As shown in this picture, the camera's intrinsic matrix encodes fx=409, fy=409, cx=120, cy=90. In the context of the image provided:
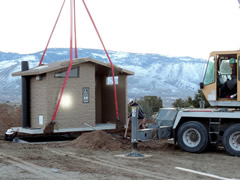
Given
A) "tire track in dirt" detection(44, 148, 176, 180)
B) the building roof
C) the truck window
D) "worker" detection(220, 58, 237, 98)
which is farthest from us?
the building roof

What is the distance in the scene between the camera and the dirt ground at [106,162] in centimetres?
974

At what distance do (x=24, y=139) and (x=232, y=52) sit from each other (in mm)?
9317

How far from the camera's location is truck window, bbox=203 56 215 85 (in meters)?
13.6

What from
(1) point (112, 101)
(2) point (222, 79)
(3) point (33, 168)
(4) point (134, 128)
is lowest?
(3) point (33, 168)

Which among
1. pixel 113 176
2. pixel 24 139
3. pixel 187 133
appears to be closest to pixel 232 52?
pixel 187 133

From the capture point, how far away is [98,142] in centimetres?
1466

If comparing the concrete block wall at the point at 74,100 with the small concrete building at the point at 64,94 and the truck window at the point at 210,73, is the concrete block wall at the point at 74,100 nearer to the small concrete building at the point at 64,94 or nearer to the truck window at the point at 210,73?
the small concrete building at the point at 64,94

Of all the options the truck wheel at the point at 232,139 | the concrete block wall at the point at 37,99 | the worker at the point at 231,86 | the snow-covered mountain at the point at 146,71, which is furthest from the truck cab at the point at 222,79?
the snow-covered mountain at the point at 146,71

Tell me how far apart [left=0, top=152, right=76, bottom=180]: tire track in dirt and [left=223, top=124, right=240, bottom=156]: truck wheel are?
5.85 meters

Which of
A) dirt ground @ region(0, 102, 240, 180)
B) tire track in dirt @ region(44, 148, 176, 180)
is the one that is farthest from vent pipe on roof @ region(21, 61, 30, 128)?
tire track in dirt @ region(44, 148, 176, 180)

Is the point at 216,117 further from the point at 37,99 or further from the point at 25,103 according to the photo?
the point at 25,103

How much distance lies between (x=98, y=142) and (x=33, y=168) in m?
4.53

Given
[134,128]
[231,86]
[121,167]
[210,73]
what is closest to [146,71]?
[210,73]

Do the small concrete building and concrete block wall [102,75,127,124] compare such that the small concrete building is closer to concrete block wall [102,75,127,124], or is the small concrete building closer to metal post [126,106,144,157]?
concrete block wall [102,75,127,124]
